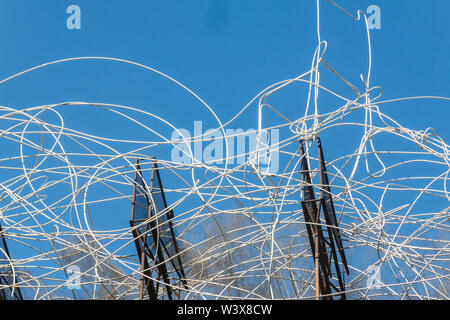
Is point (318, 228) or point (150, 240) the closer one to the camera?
point (318, 228)

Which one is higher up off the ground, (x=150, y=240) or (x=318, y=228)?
(x=150, y=240)

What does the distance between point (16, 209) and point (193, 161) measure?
189 centimetres

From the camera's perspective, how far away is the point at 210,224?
6922mm
